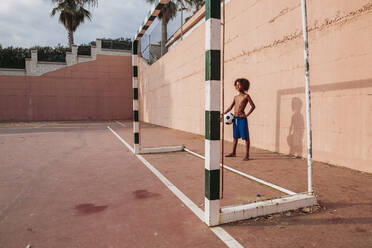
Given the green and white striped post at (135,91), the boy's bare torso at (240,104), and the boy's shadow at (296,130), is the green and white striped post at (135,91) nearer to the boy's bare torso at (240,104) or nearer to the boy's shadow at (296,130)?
the boy's bare torso at (240,104)

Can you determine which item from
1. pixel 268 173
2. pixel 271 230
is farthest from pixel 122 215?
pixel 268 173

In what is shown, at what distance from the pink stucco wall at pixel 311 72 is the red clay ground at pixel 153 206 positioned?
21.7 inches

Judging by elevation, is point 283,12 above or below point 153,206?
above

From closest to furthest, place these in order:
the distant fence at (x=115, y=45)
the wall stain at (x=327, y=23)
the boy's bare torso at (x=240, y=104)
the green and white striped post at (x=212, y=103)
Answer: the green and white striped post at (x=212, y=103) < the wall stain at (x=327, y=23) < the boy's bare torso at (x=240, y=104) < the distant fence at (x=115, y=45)

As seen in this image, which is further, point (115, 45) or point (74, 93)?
point (115, 45)

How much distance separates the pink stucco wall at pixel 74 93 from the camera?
21.4m

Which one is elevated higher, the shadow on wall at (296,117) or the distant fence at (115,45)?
the distant fence at (115,45)

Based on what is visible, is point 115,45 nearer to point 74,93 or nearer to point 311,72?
point 74,93

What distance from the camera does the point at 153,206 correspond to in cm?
309

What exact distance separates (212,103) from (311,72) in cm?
Result: 371

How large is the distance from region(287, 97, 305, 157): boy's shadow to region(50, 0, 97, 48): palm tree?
84.9 feet

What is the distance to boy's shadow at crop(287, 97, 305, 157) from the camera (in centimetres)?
566

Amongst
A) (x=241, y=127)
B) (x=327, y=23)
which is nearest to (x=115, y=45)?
(x=241, y=127)

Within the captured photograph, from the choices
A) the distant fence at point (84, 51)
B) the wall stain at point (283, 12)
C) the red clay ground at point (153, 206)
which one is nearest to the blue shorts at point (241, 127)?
the red clay ground at point (153, 206)
